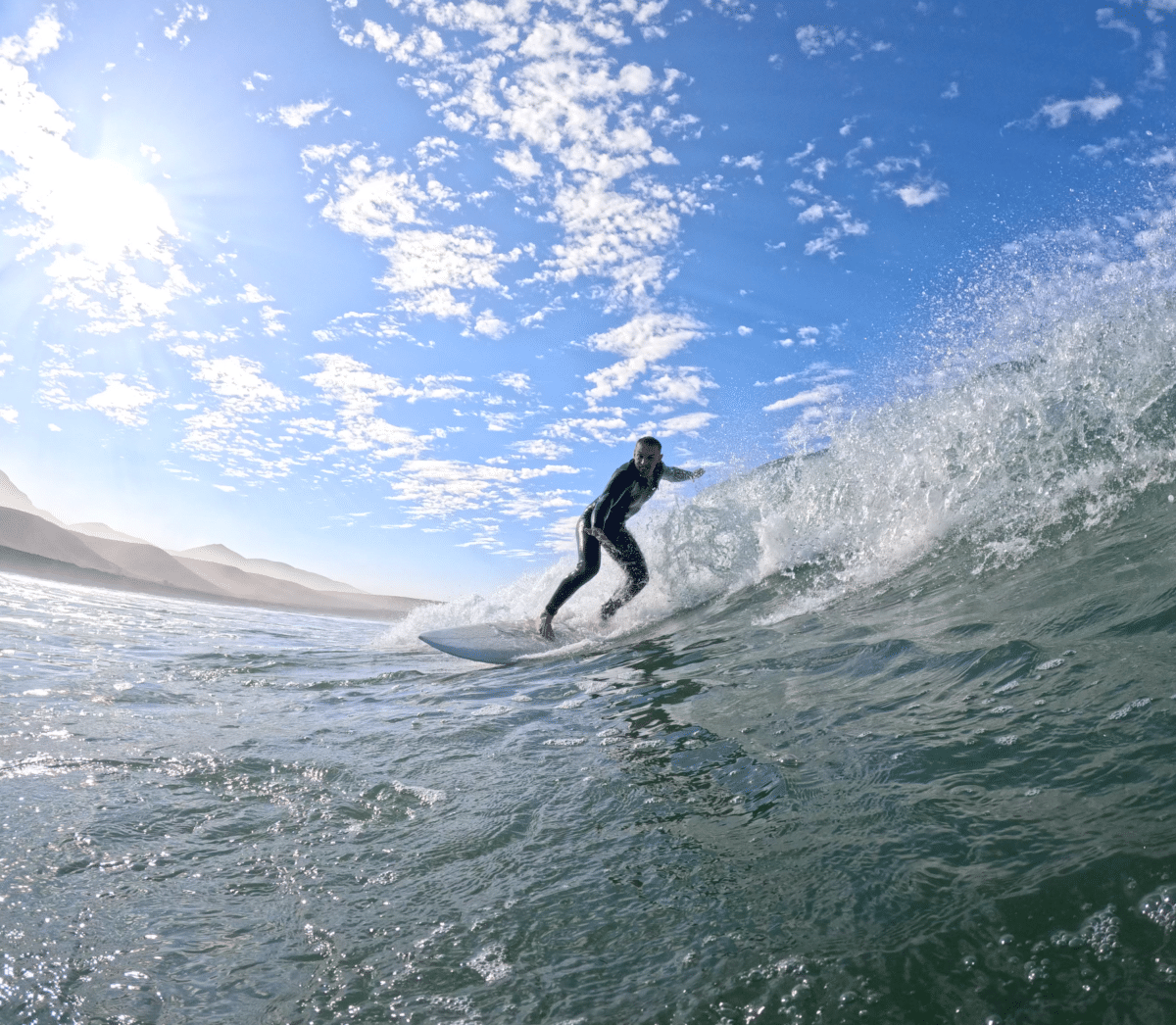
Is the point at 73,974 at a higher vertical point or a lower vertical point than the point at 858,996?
lower

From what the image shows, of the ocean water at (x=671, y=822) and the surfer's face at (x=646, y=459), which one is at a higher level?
the surfer's face at (x=646, y=459)

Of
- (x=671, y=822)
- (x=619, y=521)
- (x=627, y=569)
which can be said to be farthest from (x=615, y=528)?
(x=671, y=822)

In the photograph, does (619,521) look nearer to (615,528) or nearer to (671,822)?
(615,528)

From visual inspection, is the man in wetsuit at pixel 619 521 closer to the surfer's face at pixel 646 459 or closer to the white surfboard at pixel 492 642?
the surfer's face at pixel 646 459

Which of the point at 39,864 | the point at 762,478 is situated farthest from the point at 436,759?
the point at 762,478

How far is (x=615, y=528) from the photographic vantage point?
8.95 meters

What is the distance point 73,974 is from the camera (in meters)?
1.89

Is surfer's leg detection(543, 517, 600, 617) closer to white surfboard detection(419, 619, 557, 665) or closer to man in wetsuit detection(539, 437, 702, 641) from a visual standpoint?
man in wetsuit detection(539, 437, 702, 641)

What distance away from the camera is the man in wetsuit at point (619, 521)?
883cm

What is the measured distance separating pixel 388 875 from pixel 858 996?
159 cm

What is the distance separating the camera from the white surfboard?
7.64 meters

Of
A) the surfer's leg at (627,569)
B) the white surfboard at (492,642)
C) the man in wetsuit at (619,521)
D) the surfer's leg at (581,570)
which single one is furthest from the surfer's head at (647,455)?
the white surfboard at (492,642)

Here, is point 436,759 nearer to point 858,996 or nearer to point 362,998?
point 362,998

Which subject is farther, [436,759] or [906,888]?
[436,759]
